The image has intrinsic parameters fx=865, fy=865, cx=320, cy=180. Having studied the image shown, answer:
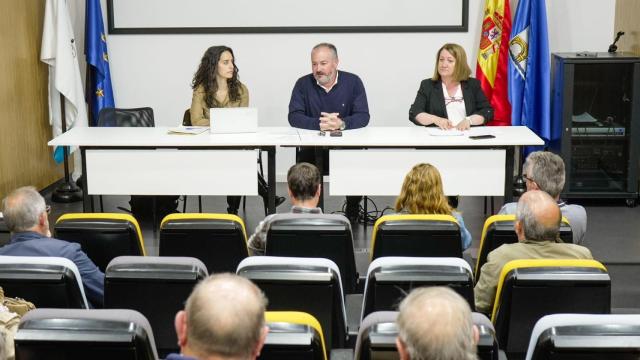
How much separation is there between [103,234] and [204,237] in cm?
44

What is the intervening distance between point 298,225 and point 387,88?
4.32 meters

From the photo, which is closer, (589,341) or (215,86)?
(589,341)

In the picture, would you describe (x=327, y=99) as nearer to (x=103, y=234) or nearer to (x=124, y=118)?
(x=124, y=118)

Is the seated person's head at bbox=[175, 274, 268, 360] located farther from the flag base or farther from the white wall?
the white wall

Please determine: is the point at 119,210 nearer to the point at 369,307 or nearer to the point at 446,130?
the point at 446,130

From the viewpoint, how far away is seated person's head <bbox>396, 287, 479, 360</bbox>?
1810 mm

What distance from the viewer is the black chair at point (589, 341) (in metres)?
2.29

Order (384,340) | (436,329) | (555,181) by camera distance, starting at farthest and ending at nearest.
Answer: (555,181)
(384,340)
(436,329)

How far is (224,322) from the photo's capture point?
1819 mm

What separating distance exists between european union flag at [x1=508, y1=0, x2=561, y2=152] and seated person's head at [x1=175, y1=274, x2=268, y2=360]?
5799 millimetres

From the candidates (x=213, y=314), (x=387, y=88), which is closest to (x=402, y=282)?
(x=213, y=314)

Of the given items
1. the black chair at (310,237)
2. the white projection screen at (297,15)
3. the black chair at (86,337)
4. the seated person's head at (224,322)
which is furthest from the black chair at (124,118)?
the seated person's head at (224,322)

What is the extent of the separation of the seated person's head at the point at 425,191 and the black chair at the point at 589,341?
1.77 m

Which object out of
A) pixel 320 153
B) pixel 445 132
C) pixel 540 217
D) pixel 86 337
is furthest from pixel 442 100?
pixel 86 337
